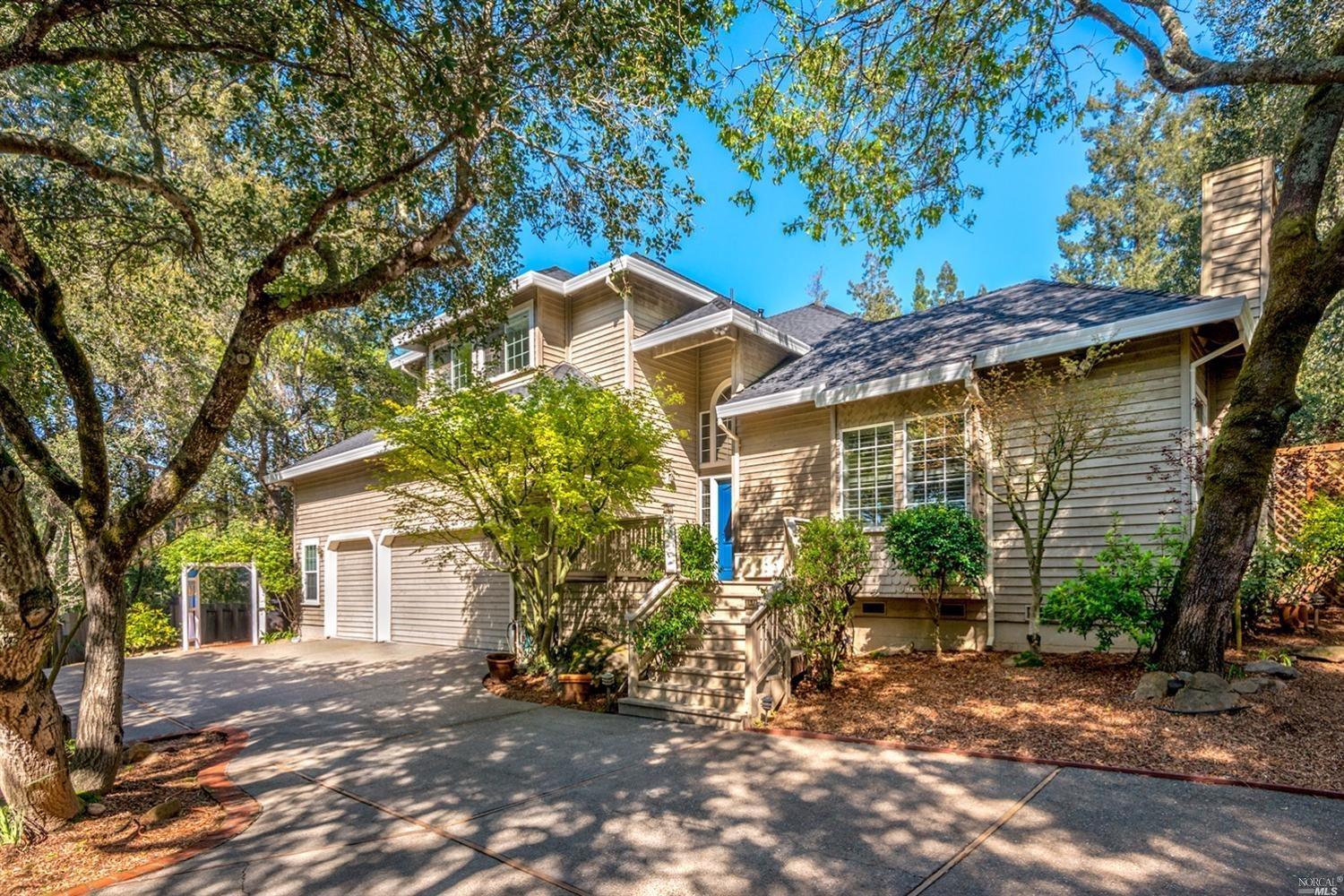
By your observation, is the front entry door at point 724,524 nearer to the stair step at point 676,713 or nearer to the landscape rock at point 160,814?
the stair step at point 676,713

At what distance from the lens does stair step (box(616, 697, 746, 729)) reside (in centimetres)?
621

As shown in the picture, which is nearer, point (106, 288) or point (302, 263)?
point (106, 288)

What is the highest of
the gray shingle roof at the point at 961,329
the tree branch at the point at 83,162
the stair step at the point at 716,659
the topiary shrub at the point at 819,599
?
the tree branch at the point at 83,162

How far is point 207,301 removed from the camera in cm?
802

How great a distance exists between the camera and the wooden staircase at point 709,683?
20.9 feet

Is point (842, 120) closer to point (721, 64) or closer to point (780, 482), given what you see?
point (721, 64)

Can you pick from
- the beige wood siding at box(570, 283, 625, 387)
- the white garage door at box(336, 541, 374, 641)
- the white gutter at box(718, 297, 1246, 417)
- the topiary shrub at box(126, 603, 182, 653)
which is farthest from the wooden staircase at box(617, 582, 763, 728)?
the topiary shrub at box(126, 603, 182, 653)

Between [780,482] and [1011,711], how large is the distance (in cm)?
513

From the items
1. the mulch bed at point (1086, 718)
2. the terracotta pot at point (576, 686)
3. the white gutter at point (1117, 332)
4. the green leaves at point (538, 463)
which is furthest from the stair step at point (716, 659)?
the white gutter at point (1117, 332)

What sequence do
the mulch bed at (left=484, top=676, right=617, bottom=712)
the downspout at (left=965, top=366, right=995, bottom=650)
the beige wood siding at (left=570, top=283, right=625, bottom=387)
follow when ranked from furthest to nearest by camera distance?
the beige wood siding at (left=570, top=283, right=625, bottom=387)
the downspout at (left=965, top=366, right=995, bottom=650)
the mulch bed at (left=484, top=676, right=617, bottom=712)

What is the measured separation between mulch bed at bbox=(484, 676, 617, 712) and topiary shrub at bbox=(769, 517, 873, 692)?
2255 mm

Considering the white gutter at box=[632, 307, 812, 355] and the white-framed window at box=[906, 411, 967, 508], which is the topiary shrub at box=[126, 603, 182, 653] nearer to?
the white gutter at box=[632, 307, 812, 355]

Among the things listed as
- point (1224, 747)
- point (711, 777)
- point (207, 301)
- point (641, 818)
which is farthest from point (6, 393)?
point (1224, 747)

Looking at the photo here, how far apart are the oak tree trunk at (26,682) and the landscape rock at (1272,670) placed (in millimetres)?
9179
